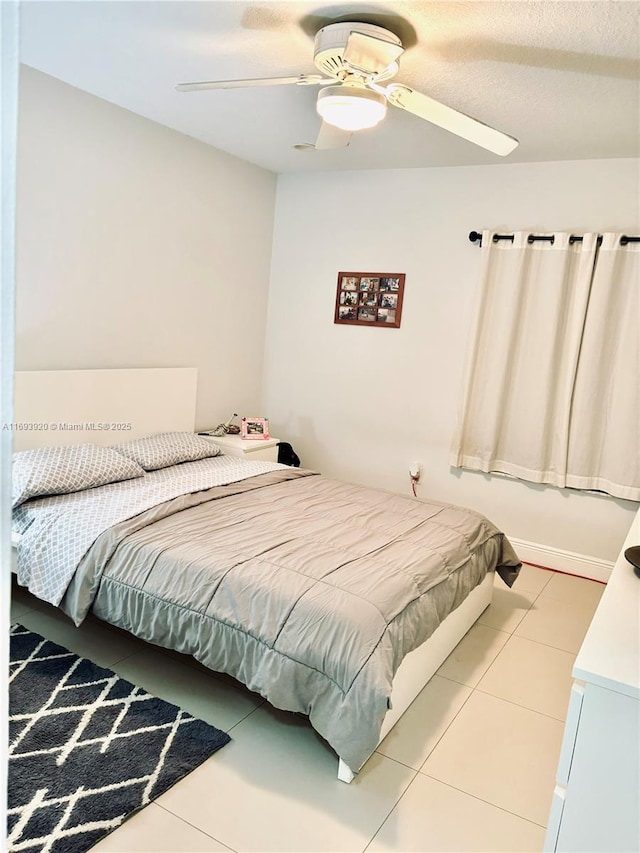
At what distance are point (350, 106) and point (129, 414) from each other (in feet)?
7.09

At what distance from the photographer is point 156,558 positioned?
235 centimetres

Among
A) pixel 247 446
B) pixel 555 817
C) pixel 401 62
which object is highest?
pixel 401 62

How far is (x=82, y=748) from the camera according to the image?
2.00m

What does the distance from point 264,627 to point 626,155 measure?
10.5 feet

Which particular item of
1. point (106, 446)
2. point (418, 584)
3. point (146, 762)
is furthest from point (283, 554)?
point (106, 446)

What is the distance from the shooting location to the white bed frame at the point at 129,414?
8.15 ft

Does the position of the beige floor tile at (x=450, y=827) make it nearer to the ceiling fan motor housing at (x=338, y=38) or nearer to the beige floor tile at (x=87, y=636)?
the beige floor tile at (x=87, y=636)

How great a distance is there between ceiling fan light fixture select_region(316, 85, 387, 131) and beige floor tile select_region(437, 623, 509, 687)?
2.29 metres

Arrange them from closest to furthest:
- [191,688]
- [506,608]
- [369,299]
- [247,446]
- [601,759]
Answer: [601,759]
[191,688]
[506,608]
[247,446]
[369,299]

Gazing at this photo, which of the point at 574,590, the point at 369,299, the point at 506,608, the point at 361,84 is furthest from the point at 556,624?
the point at 361,84

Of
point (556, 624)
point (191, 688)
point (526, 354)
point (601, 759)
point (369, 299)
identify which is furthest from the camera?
point (369, 299)

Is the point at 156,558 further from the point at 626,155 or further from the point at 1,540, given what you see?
the point at 626,155

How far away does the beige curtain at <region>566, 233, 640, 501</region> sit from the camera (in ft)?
11.5

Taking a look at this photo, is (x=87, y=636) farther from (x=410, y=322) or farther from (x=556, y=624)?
(x=410, y=322)
